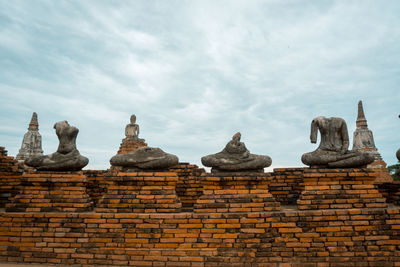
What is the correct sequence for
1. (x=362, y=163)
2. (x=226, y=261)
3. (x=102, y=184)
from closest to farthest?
(x=226, y=261) < (x=362, y=163) < (x=102, y=184)

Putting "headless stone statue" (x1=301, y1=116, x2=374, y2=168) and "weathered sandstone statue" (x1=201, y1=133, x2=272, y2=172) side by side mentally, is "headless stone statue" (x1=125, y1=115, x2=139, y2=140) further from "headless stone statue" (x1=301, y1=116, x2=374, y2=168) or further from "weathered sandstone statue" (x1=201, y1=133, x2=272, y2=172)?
"headless stone statue" (x1=301, y1=116, x2=374, y2=168)

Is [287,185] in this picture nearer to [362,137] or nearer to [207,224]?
[207,224]

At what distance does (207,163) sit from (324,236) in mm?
2469

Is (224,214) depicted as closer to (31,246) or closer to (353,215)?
(353,215)

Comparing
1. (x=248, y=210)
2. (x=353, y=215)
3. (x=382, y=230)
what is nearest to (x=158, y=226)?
(x=248, y=210)

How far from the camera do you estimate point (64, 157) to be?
576 centimetres

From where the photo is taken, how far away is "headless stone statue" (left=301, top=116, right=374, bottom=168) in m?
5.39

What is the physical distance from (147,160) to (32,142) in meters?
16.4

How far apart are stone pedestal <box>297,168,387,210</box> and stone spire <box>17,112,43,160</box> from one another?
715 inches

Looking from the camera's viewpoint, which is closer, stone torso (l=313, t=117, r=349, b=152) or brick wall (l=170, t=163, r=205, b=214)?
stone torso (l=313, t=117, r=349, b=152)

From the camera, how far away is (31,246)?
5.11 m

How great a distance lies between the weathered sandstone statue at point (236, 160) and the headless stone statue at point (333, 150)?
96 cm

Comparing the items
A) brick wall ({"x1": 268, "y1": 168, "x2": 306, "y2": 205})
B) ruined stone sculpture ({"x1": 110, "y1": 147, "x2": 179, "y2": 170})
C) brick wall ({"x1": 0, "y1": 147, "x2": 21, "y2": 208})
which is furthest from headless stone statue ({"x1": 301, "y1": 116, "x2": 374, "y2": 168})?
brick wall ({"x1": 0, "y1": 147, "x2": 21, "y2": 208})

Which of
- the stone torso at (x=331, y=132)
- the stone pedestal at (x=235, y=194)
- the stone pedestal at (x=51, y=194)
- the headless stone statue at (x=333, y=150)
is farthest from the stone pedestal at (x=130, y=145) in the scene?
the stone torso at (x=331, y=132)
